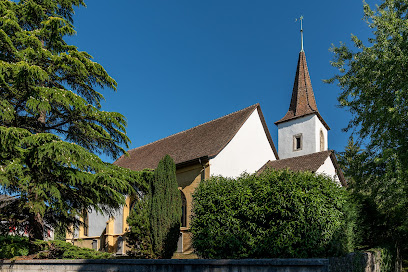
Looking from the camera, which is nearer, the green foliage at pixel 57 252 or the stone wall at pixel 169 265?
the stone wall at pixel 169 265

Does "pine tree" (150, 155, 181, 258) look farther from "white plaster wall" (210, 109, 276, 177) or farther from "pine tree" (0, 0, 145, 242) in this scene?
"white plaster wall" (210, 109, 276, 177)

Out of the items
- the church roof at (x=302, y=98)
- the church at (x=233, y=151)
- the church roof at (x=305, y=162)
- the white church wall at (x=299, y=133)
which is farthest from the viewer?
the church roof at (x=302, y=98)

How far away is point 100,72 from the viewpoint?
45.4ft

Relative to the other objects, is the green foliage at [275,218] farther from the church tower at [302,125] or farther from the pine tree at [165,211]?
the church tower at [302,125]

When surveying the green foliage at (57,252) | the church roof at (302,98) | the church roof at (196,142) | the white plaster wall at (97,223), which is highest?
the church roof at (302,98)

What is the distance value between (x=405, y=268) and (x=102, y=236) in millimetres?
19299

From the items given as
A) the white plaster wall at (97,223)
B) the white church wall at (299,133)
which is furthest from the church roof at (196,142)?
the white church wall at (299,133)

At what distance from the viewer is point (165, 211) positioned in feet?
41.5

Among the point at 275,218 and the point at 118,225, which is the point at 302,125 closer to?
the point at 118,225

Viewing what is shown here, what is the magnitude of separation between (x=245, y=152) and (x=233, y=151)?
1.23 meters

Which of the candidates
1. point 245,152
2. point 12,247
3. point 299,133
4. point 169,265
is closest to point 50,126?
point 12,247

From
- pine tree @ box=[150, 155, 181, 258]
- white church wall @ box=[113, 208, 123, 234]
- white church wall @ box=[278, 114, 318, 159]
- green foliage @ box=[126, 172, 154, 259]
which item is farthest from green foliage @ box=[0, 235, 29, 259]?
white church wall @ box=[278, 114, 318, 159]

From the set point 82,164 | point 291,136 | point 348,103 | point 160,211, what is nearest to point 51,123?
point 82,164

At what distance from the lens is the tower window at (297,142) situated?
27.8m
